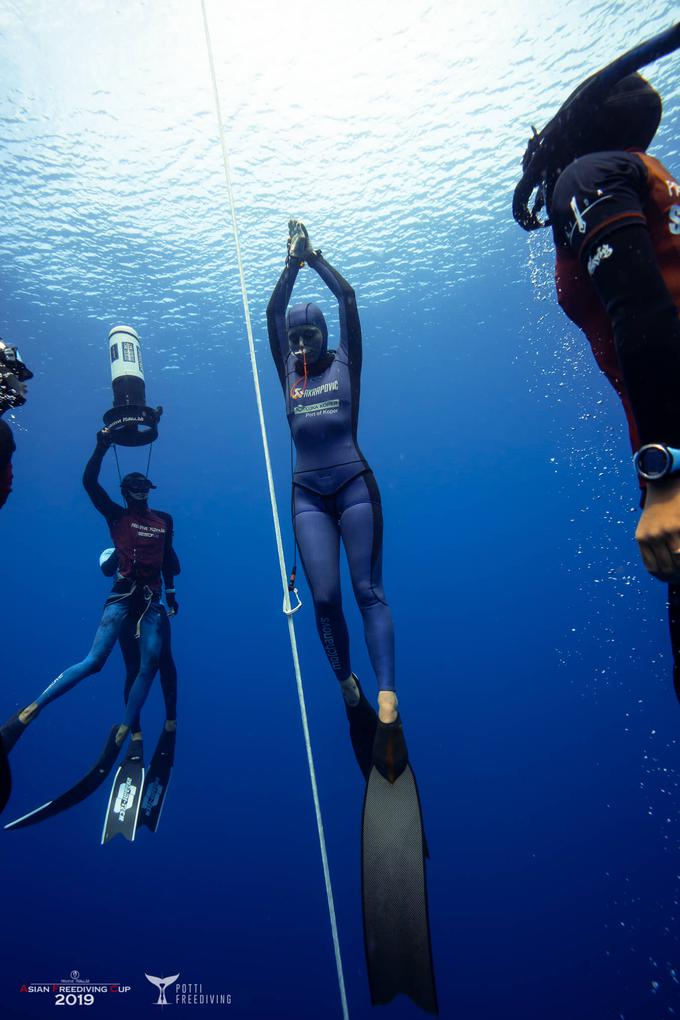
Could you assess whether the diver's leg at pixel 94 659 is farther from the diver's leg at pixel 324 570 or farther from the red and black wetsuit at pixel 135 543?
the diver's leg at pixel 324 570

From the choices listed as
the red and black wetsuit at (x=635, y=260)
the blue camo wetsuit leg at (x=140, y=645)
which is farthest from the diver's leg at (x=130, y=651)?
the red and black wetsuit at (x=635, y=260)

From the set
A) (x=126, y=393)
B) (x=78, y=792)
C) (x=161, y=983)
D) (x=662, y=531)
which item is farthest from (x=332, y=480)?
(x=161, y=983)

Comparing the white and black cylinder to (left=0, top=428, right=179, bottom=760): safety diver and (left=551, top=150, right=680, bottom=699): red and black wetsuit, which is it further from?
(left=551, top=150, right=680, bottom=699): red and black wetsuit

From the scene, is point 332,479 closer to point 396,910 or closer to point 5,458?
point 5,458

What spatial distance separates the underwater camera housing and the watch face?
520cm

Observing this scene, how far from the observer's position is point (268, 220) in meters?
14.7

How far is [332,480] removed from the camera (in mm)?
4117

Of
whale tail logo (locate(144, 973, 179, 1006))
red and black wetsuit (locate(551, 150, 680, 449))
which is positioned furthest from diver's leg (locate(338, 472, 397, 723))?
whale tail logo (locate(144, 973, 179, 1006))

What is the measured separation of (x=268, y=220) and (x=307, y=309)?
12887 millimetres

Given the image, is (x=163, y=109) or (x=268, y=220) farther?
(x=268, y=220)

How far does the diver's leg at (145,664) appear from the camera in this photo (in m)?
6.16

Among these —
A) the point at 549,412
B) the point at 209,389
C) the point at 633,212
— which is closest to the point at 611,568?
the point at 549,412

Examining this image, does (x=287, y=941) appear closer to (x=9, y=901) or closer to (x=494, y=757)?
(x=9, y=901)

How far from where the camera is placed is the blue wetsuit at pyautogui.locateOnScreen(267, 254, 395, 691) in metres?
3.87
